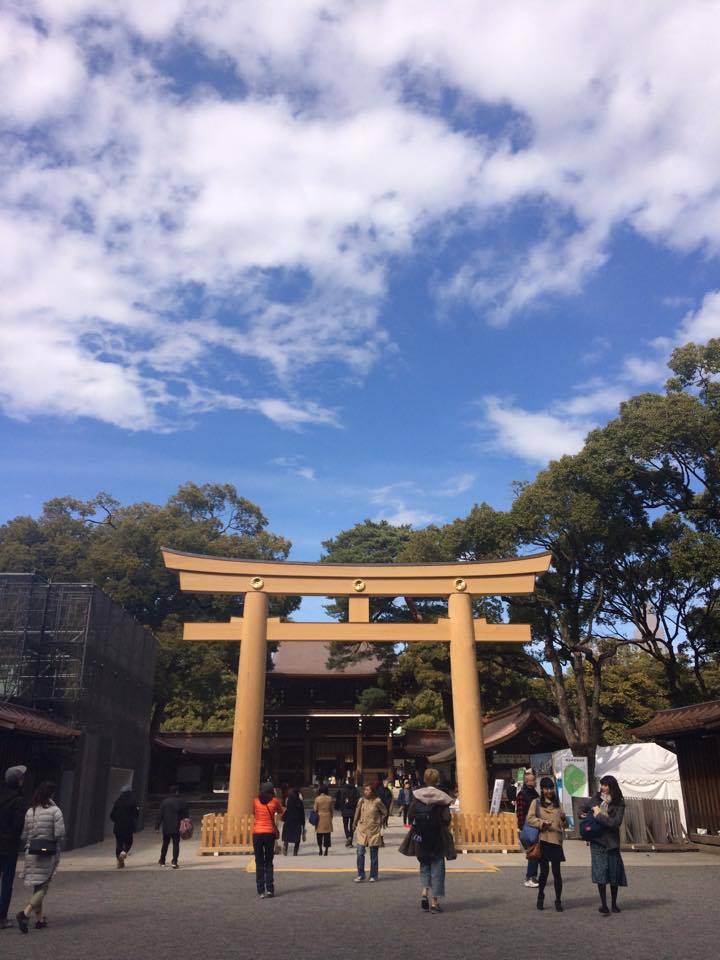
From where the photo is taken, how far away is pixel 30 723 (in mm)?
13203

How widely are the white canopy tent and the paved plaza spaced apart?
650 centimetres

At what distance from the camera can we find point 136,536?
31656 mm

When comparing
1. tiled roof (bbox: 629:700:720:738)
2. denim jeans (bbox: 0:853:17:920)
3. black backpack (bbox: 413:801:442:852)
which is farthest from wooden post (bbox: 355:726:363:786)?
denim jeans (bbox: 0:853:17:920)

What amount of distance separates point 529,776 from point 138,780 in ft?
51.7

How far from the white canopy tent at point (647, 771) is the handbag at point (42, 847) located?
1471cm

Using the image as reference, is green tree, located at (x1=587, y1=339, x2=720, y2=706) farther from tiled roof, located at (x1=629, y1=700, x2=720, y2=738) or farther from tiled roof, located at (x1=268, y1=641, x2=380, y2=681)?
tiled roof, located at (x1=268, y1=641, x2=380, y2=681)

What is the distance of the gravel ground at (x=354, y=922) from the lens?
5715mm

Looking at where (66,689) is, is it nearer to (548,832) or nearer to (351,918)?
(351,918)

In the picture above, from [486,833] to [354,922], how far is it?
27.7 feet

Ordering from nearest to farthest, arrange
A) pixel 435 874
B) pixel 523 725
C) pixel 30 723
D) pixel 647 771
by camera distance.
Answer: pixel 435 874 < pixel 30 723 < pixel 647 771 < pixel 523 725

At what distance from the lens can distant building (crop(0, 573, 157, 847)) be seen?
1538 centimetres

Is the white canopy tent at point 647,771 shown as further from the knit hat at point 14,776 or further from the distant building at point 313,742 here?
the knit hat at point 14,776

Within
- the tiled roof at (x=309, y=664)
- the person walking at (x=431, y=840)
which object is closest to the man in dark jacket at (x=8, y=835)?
the person walking at (x=431, y=840)

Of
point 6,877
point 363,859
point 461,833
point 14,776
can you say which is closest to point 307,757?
point 461,833
